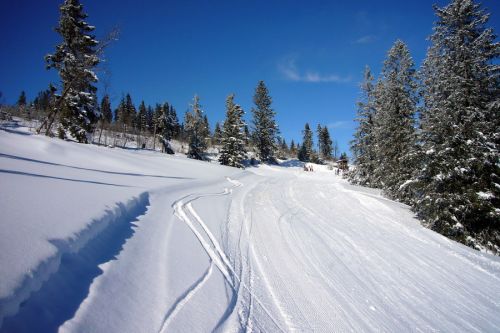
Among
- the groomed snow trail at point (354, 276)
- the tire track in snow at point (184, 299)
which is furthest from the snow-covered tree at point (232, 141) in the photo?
the tire track in snow at point (184, 299)

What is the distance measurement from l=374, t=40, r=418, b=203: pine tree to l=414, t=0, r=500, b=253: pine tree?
4.96m

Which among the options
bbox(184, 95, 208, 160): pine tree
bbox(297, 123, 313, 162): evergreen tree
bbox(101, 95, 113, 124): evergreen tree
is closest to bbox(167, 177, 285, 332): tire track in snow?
bbox(101, 95, 113, 124): evergreen tree

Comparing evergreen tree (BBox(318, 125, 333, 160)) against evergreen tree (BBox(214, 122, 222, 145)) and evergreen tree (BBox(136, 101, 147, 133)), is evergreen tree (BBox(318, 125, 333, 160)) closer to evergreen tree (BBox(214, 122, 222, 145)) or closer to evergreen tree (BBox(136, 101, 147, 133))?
evergreen tree (BBox(214, 122, 222, 145))

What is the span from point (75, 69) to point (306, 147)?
218ft

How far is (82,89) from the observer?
22.9 meters

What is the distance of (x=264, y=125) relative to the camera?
4881 centimetres

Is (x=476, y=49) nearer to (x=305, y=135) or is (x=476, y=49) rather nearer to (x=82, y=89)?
(x=82, y=89)

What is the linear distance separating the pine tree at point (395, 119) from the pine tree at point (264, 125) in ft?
A: 89.9

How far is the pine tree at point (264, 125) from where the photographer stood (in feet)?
159

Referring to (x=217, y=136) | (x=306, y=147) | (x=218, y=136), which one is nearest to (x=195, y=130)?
(x=218, y=136)

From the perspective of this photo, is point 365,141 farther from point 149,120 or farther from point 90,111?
point 149,120

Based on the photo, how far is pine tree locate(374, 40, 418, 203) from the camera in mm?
17306

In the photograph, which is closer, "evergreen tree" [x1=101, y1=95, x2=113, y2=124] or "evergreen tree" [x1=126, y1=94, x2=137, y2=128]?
"evergreen tree" [x1=101, y1=95, x2=113, y2=124]

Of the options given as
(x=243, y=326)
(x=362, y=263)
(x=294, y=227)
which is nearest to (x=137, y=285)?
(x=243, y=326)
